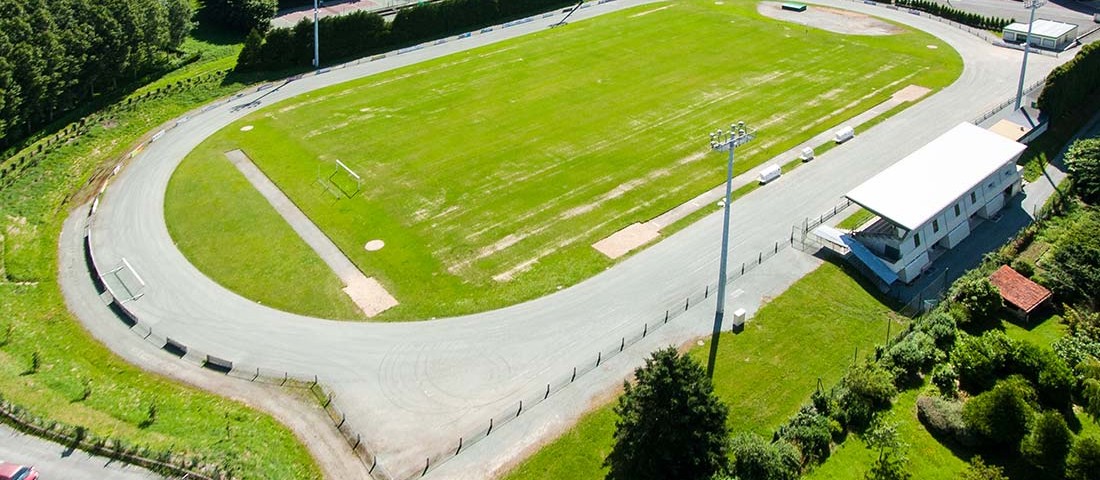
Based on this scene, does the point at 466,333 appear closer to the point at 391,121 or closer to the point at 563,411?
the point at 563,411

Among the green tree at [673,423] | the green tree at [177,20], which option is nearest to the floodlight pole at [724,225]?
the green tree at [673,423]

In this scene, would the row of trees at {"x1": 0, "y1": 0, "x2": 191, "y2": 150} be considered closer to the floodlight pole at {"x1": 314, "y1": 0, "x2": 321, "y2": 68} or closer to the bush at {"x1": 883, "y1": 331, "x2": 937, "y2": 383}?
the floodlight pole at {"x1": 314, "y1": 0, "x2": 321, "y2": 68}

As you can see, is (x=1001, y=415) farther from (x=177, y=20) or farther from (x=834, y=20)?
(x=177, y=20)

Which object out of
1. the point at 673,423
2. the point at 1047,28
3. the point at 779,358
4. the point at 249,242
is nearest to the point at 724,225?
the point at 779,358

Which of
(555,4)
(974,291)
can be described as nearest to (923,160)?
(974,291)

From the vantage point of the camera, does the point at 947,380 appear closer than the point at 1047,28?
Yes

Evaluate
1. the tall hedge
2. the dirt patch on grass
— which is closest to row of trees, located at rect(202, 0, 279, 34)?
the dirt patch on grass
